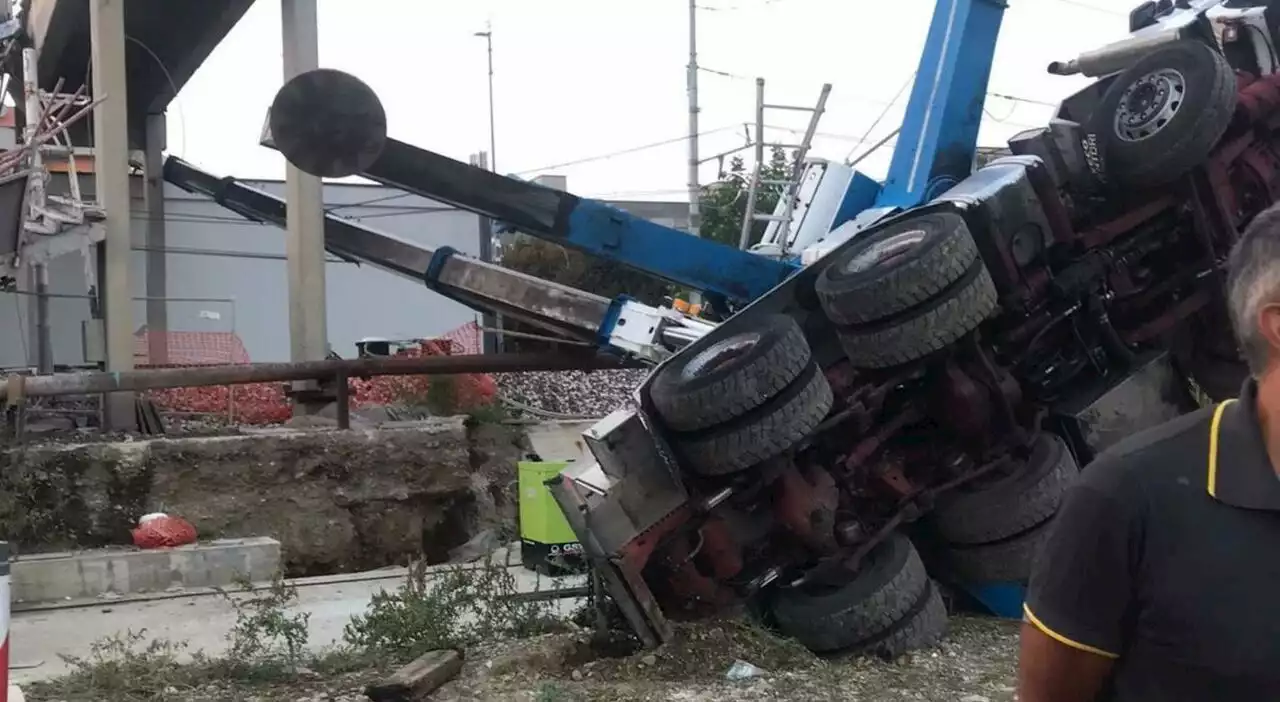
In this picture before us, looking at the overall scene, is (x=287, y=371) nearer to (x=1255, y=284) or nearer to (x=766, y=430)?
(x=766, y=430)

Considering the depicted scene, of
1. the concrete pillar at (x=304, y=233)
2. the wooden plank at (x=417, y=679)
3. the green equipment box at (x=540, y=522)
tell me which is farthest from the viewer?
the concrete pillar at (x=304, y=233)

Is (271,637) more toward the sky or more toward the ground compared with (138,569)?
more toward the sky

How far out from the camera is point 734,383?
4.74 m

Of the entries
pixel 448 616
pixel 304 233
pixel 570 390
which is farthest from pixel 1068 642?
pixel 570 390

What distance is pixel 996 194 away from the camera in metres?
5.53

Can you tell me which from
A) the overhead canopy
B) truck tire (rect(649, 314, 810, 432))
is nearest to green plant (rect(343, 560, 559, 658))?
truck tire (rect(649, 314, 810, 432))

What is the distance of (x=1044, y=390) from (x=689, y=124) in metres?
23.6

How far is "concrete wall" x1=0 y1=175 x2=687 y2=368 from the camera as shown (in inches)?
929

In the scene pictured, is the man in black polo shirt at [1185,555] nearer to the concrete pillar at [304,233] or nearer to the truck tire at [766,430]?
the truck tire at [766,430]

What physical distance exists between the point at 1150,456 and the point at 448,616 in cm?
401

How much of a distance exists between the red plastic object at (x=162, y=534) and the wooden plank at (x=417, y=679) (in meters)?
3.49

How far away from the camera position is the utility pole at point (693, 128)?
2669 cm

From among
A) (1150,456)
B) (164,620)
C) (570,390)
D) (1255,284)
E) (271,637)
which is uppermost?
(1255,284)

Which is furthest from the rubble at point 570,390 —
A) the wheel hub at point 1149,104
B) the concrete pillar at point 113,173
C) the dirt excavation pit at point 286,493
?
the wheel hub at point 1149,104
